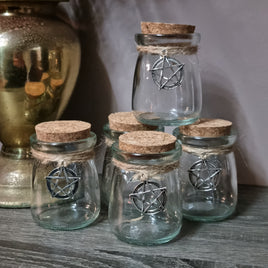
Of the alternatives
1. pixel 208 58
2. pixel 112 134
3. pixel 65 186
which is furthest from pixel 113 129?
pixel 208 58

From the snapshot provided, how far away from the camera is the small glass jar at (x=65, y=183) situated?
62cm

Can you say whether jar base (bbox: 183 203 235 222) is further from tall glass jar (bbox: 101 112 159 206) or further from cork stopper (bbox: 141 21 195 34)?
cork stopper (bbox: 141 21 195 34)

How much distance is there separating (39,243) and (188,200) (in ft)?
A: 0.79

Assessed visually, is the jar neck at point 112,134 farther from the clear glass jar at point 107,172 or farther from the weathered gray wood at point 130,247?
the weathered gray wood at point 130,247

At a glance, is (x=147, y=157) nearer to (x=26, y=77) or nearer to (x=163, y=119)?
(x=163, y=119)

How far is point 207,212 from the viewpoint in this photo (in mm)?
680

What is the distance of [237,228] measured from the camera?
0.65 m

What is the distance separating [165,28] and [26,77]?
224 mm

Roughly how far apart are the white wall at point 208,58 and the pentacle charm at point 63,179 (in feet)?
0.76

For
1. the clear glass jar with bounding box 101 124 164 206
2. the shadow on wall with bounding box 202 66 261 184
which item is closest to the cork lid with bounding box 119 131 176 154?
the clear glass jar with bounding box 101 124 164 206

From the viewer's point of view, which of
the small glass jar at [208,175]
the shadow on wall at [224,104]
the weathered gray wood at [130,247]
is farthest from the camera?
the shadow on wall at [224,104]

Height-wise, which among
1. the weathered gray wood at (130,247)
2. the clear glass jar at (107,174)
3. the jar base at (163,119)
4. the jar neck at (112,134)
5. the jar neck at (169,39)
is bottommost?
the weathered gray wood at (130,247)

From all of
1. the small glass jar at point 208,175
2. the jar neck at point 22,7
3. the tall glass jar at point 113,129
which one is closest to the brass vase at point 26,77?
the jar neck at point 22,7

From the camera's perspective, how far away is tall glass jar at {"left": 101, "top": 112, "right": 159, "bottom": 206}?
67cm
